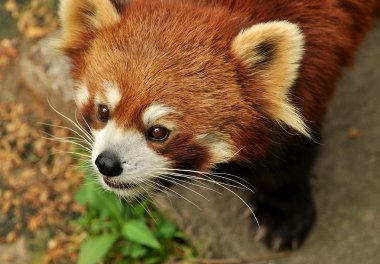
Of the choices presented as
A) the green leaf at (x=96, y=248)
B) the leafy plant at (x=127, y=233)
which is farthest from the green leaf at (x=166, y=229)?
the green leaf at (x=96, y=248)

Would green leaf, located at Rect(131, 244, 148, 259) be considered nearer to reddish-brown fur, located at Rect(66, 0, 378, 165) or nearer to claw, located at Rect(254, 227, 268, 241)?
claw, located at Rect(254, 227, 268, 241)

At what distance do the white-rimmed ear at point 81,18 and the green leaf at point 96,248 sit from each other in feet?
3.99

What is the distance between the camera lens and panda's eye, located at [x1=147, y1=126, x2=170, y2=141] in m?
2.30

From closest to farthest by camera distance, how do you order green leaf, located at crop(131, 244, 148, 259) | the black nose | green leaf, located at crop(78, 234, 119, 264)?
1. the black nose
2. green leaf, located at crop(78, 234, 119, 264)
3. green leaf, located at crop(131, 244, 148, 259)

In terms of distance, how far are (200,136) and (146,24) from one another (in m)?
0.50

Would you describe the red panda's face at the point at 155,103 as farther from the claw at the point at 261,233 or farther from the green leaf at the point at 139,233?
the claw at the point at 261,233

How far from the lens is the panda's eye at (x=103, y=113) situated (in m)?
2.36

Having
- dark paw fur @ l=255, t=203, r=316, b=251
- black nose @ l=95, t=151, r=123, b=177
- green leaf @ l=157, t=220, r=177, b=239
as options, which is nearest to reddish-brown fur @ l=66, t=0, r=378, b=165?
black nose @ l=95, t=151, r=123, b=177

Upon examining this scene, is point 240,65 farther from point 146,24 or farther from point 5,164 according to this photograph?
point 5,164

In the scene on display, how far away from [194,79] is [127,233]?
4.46 ft

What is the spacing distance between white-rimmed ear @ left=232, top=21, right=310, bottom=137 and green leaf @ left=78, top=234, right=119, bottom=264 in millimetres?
1402

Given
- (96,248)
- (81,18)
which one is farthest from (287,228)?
(81,18)

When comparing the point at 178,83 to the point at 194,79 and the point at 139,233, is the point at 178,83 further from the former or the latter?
the point at 139,233

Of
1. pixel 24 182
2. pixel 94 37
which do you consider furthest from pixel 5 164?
pixel 94 37
